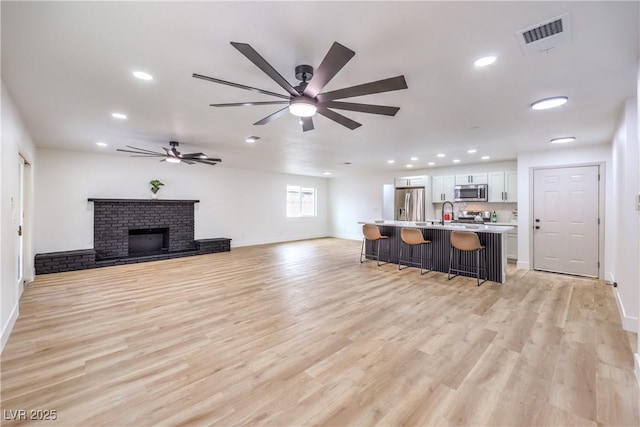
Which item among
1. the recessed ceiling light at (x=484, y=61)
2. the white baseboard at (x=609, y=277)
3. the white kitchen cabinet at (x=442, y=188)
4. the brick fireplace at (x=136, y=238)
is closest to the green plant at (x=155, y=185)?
the brick fireplace at (x=136, y=238)

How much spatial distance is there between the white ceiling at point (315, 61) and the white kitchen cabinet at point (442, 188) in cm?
332

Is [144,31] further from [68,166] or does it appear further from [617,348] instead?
Result: [68,166]

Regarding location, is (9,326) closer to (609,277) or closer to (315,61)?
(315,61)

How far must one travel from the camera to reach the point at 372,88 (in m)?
2.04

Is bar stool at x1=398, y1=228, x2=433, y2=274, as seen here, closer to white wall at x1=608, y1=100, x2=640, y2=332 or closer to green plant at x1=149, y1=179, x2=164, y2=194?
white wall at x1=608, y1=100, x2=640, y2=332

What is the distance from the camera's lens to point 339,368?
89.6 inches

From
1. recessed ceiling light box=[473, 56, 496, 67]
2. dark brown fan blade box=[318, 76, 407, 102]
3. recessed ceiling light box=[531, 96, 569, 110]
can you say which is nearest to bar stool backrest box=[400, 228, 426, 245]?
recessed ceiling light box=[531, 96, 569, 110]

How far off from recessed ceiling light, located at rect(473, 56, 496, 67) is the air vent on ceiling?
21 cm

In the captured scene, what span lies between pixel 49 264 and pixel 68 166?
2.18 meters

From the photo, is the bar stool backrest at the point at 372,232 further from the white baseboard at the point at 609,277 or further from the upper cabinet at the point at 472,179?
the white baseboard at the point at 609,277

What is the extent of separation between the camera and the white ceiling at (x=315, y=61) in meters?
1.74

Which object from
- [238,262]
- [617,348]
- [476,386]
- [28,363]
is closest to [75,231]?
[238,262]

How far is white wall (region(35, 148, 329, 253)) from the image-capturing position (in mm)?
5980

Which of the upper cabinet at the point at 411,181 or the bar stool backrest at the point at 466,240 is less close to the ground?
the upper cabinet at the point at 411,181
